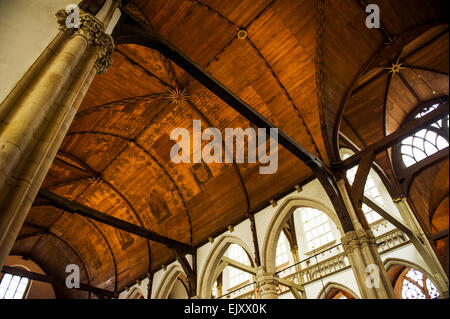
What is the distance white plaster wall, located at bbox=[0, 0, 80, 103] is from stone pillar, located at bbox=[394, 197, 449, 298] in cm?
1276

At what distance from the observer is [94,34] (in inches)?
190

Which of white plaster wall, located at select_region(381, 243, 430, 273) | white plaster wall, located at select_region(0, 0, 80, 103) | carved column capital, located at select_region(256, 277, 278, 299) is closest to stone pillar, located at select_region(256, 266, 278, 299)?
carved column capital, located at select_region(256, 277, 278, 299)

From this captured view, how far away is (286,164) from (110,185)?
26.0ft

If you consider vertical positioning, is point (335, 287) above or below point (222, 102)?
below

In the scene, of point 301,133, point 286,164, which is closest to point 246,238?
point 286,164

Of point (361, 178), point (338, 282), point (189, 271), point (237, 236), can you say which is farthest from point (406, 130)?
point (338, 282)

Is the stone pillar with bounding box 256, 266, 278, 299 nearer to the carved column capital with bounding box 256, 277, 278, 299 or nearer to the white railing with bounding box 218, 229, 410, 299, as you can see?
the carved column capital with bounding box 256, 277, 278, 299

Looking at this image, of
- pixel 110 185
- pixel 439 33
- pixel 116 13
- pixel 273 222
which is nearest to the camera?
pixel 116 13

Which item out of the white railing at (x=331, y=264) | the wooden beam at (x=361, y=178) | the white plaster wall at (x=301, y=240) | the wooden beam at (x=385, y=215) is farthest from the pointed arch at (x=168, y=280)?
the wooden beam at (x=361, y=178)

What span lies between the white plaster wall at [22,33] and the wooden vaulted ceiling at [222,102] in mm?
4336

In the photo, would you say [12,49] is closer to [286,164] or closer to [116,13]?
[116,13]

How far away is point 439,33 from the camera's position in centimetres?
974

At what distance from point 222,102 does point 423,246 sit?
9310 mm

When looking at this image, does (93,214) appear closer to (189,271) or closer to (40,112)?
(189,271)
